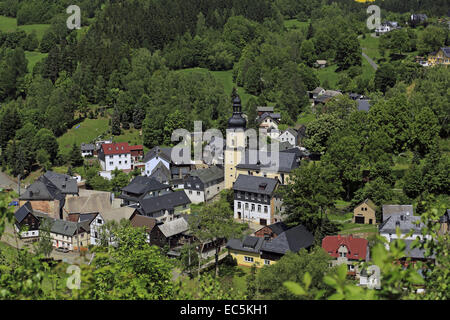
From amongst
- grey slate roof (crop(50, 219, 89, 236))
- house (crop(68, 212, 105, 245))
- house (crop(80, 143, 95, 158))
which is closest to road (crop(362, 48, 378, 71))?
house (crop(80, 143, 95, 158))

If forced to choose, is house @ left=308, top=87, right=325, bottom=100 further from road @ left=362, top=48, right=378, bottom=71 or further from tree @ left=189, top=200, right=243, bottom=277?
tree @ left=189, top=200, right=243, bottom=277

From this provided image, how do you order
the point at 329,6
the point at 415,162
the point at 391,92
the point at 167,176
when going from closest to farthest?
the point at 415,162 → the point at 167,176 → the point at 391,92 → the point at 329,6

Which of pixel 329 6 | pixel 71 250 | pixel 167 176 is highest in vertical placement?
A: pixel 329 6

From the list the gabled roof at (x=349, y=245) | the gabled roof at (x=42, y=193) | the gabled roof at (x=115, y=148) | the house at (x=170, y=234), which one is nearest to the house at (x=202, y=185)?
the house at (x=170, y=234)

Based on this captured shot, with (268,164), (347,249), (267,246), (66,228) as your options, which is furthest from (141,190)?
→ (347,249)

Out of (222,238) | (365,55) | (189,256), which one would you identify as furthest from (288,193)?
(365,55)

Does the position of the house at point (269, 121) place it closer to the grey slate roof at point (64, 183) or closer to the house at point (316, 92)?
the house at point (316, 92)

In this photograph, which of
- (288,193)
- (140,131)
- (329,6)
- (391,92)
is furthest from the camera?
(329,6)
